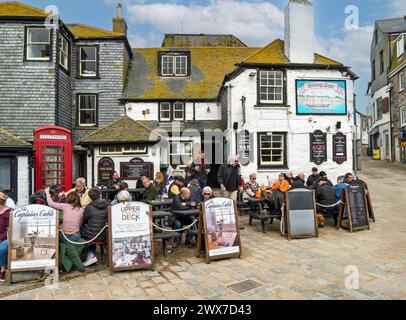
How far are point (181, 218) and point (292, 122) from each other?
31.9 feet

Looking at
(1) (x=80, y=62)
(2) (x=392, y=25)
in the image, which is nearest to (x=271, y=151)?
(1) (x=80, y=62)

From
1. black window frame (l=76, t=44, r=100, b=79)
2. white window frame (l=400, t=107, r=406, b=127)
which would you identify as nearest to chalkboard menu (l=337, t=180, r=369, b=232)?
black window frame (l=76, t=44, r=100, b=79)

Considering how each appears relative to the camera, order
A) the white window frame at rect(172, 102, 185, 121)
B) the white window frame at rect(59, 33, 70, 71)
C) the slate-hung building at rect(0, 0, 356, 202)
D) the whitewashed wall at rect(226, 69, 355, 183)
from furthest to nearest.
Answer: the white window frame at rect(172, 102, 185, 121), the white window frame at rect(59, 33, 70, 71), the whitewashed wall at rect(226, 69, 355, 183), the slate-hung building at rect(0, 0, 356, 202)

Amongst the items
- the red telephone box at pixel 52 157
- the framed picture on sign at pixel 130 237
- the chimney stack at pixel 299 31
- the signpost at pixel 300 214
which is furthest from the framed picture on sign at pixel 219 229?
the chimney stack at pixel 299 31

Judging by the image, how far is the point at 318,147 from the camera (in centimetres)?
1496

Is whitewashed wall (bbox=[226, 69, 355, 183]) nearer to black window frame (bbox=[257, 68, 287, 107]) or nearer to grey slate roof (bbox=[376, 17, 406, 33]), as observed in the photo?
black window frame (bbox=[257, 68, 287, 107])

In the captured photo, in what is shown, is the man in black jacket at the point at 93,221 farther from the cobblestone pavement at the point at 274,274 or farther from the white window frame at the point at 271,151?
the white window frame at the point at 271,151

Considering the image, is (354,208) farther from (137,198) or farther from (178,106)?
(178,106)

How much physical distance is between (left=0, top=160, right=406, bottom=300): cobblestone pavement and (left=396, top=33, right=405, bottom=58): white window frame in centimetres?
2368

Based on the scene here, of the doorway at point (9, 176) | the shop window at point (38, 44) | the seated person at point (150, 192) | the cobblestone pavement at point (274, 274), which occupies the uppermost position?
the shop window at point (38, 44)

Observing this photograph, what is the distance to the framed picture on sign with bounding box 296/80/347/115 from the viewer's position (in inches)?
589

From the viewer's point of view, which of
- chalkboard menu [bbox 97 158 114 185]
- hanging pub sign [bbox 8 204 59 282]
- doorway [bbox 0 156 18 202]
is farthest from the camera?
chalkboard menu [bbox 97 158 114 185]

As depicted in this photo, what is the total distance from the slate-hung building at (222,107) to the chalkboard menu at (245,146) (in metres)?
0.05

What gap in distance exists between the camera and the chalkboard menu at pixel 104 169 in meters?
13.6
